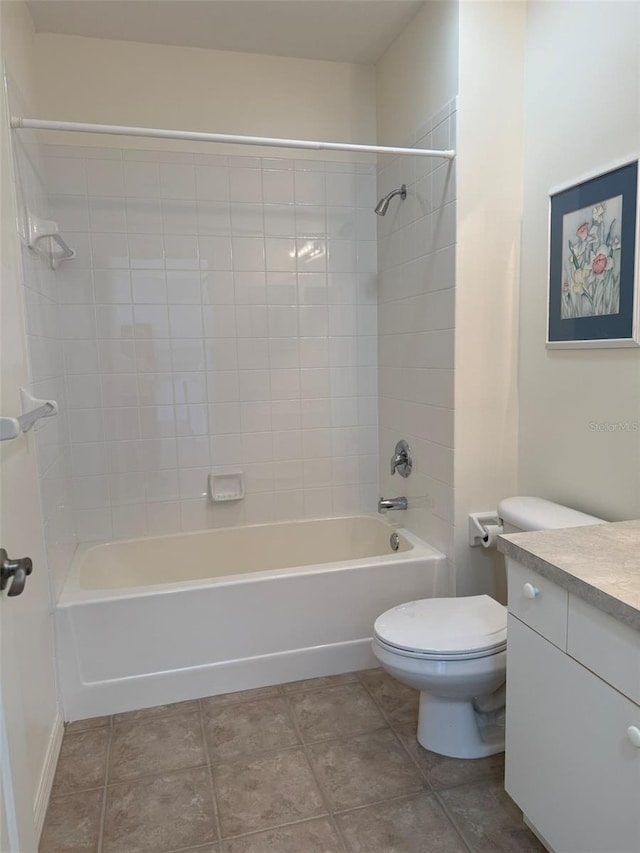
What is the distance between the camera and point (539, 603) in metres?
1.35

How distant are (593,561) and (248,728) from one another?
1.36 m

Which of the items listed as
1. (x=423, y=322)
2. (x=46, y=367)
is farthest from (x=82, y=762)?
(x=423, y=322)

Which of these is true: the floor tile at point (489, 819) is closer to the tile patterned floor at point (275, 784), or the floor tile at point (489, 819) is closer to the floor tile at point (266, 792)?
the tile patterned floor at point (275, 784)

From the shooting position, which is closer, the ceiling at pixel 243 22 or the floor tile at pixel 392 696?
the floor tile at pixel 392 696

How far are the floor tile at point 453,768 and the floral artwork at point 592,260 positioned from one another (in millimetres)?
1455

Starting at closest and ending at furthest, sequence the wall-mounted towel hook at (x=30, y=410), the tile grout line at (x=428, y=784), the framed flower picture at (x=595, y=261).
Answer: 1. the wall-mounted towel hook at (x=30, y=410)
2. the tile grout line at (x=428, y=784)
3. the framed flower picture at (x=595, y=261)

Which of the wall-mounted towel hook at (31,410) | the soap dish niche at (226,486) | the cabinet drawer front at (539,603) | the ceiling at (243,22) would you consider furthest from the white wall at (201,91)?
the cabinet drawer front at (539,603)

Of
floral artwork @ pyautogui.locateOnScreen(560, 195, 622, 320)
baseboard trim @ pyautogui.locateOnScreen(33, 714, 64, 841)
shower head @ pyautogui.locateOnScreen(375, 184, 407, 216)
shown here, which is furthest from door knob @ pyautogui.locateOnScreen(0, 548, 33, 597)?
shower head @ pyautogui.locateOnScreen(375, 184, 407, 216)

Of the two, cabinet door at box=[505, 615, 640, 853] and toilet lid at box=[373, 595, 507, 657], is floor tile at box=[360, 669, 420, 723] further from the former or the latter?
cabinet door at box=[505, 615, 640, 853]

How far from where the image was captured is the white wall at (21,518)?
4.43 feet

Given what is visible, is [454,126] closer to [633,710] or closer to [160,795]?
[633,710]

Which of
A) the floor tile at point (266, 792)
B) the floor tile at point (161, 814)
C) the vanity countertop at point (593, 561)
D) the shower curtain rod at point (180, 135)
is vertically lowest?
the floor tile at point (266, 792)

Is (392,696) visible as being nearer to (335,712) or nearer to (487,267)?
(335,712)

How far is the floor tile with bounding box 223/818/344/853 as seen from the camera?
1525 mm
